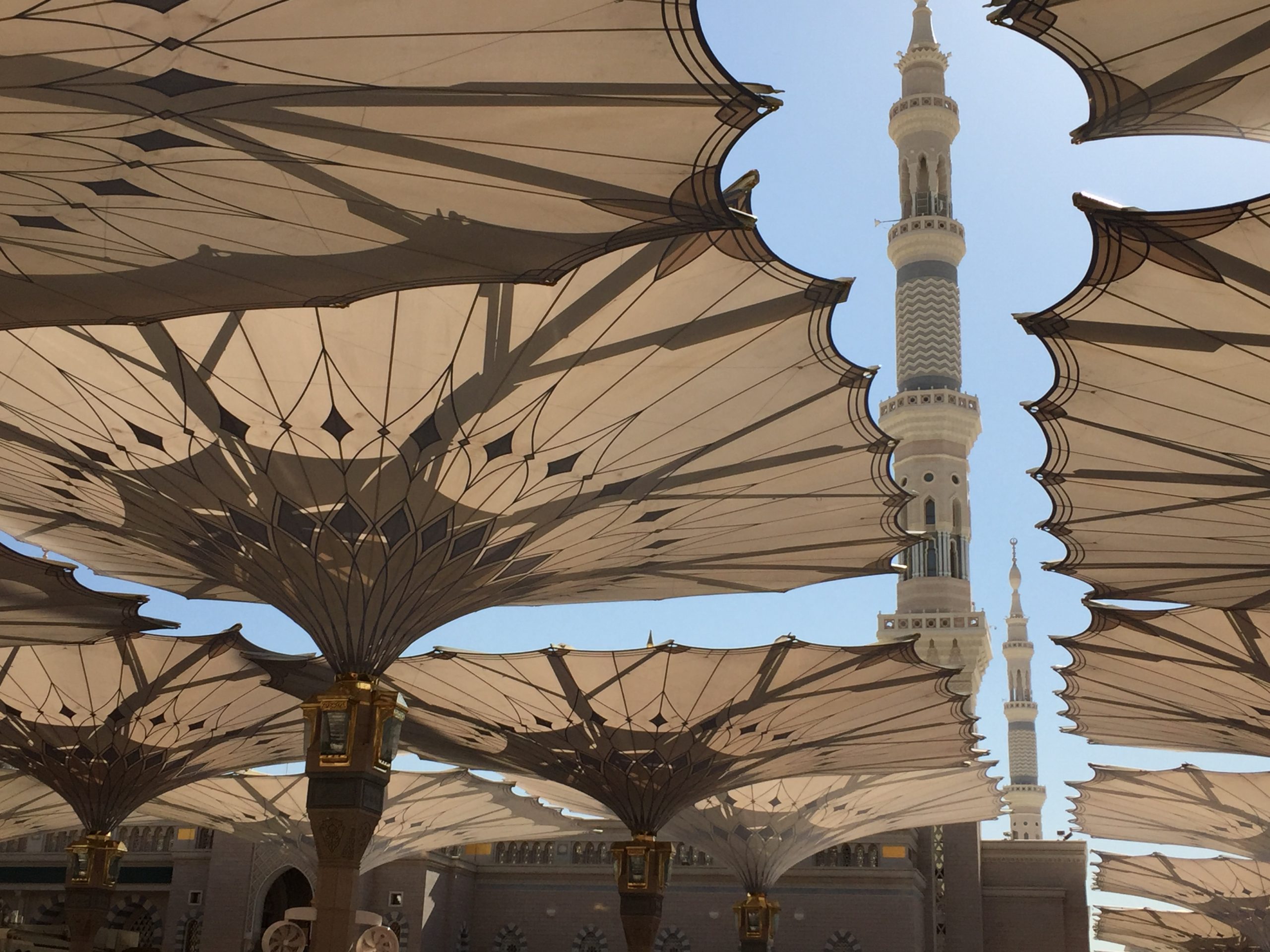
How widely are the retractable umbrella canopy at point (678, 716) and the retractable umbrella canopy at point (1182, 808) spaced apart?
4.16 metres

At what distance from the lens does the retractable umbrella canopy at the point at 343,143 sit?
297 inches

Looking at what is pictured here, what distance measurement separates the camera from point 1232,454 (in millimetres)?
12922

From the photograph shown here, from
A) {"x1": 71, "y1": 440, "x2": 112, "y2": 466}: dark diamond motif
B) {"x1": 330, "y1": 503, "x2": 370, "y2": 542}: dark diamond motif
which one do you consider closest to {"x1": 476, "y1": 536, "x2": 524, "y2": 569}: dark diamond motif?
{"x1": 330, "y1": 503, "x2": 370, "y2": 542}: dark diamond motif

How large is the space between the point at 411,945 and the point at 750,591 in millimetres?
19754

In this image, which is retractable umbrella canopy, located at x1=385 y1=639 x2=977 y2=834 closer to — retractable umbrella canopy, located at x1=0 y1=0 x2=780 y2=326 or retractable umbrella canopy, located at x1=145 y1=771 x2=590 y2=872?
retractable umbrella canopy, located at x1=145 y1=771 x2=590 y2=872

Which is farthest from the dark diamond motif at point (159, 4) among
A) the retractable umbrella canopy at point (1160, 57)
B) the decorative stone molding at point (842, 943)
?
the decorative stone molding at point (842, 943)

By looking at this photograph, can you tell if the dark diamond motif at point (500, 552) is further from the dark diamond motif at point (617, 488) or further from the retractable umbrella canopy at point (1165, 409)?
the retractable umbrella canopy at point (1165, 409)

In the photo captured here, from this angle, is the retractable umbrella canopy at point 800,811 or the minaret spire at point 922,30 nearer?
the retractable umbrella canopy at point 800,811

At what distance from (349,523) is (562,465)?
227cm

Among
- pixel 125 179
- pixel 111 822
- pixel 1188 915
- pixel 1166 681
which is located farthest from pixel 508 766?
pixel 1188 915

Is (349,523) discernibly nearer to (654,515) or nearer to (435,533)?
(435,533)

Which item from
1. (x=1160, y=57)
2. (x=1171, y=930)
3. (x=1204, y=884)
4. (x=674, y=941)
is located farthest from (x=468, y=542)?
(x=1171, y=930)

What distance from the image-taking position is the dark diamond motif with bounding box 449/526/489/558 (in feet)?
46.3

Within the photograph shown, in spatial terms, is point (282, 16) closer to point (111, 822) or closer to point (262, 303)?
point (262, 303)
